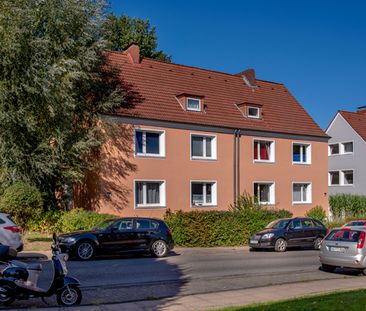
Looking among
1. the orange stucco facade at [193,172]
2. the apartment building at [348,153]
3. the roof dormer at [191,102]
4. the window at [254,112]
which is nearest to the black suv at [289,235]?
the orange stucco facade at [193,172]

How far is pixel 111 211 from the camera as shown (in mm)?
26141

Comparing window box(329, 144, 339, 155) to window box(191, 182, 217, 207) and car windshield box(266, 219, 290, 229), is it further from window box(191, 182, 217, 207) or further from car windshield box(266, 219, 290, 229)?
car windshield box(266, 219, 290, 229)

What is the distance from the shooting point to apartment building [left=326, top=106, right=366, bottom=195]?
45781mm

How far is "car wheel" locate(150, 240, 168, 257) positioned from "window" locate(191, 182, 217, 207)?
972 cm

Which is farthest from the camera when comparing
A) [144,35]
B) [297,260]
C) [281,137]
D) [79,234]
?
[144,35]

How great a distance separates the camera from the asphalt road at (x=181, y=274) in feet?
39.1

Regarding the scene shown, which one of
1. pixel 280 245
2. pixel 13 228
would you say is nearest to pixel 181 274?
pixel 13 228

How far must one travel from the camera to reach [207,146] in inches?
1190

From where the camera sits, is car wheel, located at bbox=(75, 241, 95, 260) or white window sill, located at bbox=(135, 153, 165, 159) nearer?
car wheel, located at bbox=(75, 241, 95, 260)

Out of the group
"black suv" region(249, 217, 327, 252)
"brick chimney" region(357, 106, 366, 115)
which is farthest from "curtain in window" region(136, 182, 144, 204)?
"brick chimney" region(357, 106, 366, 115)

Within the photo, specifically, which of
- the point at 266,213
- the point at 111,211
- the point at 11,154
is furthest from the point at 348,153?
the point at 11,154

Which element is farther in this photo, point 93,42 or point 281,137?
point 281,137

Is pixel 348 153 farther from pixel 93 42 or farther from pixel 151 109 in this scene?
pixel 93 42

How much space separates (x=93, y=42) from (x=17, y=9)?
446 cm
